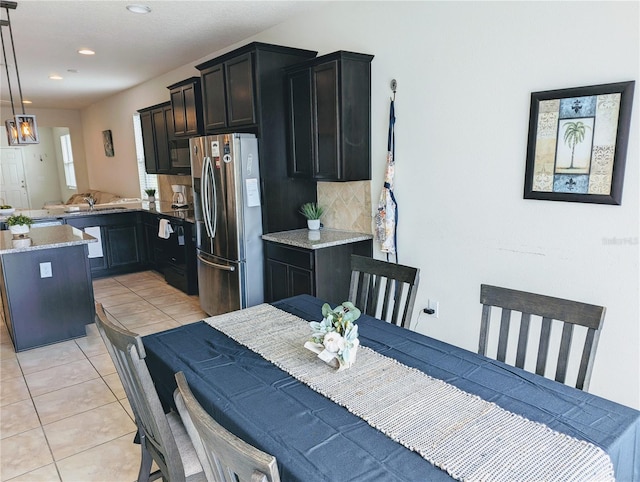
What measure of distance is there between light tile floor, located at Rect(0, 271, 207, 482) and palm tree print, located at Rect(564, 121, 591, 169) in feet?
9.25

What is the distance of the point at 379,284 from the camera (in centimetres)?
230

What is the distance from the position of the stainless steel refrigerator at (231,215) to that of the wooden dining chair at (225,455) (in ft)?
9.04

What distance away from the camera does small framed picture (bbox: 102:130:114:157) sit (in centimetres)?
862

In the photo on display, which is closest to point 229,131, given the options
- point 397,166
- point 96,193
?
point 397,166

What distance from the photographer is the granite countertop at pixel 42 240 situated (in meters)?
3.59

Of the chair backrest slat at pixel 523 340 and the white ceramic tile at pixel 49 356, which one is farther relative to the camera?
the white ceramic tile at pixel 49 356

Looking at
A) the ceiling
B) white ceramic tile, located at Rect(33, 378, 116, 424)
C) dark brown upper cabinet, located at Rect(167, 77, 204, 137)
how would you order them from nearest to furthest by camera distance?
1. white ceramic tile, located at Rect(33, 378, 116, 424)
2. the ceiling
3. dark brown upper cabinet, located at Rect(167, 77, 204, 137)

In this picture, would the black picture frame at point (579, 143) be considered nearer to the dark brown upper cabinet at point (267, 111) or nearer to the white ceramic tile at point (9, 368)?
the dark brown upper cabinet at point (267, 111)

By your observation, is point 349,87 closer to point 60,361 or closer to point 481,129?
point 481,129

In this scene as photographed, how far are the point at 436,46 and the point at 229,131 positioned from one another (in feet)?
6.90

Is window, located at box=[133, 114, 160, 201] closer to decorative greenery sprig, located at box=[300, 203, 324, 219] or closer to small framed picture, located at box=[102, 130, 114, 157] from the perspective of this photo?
small framed picture, located at box=[102, 130, 114, 157]

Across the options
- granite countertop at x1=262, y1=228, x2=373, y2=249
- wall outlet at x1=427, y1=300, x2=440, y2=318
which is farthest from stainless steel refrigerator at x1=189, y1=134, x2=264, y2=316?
wall outlet at x1=427, y1=300, x2=440, y2=318

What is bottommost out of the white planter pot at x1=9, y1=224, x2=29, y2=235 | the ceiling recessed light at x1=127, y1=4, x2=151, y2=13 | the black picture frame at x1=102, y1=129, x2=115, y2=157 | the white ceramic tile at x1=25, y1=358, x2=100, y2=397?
the white ceramic tile at x1=25, y1=358, x2=100, y2=397

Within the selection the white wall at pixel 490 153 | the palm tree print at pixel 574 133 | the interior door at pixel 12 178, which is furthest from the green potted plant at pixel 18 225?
the interior door at pixel 12 178
